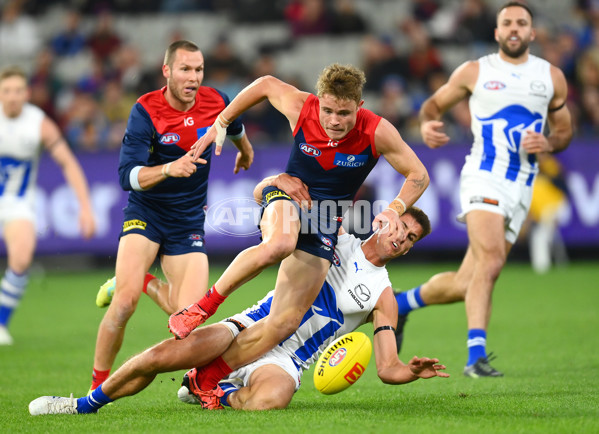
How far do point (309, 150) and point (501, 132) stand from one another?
2275 mm

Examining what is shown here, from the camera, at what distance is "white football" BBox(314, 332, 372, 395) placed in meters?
5.47

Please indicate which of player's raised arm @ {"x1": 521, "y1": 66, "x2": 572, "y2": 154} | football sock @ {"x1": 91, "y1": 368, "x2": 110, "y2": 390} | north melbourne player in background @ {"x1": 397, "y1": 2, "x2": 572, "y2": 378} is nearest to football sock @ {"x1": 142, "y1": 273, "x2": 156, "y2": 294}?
football sock @ {"x1": 91, "y1": 368, "x2": 110, "y2": 390}

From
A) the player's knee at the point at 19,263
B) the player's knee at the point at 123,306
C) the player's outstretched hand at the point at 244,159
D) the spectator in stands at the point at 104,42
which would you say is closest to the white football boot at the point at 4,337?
the player's knee at the point at 19,263

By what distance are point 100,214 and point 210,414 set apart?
9.91 metres

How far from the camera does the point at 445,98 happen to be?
761 centimetres

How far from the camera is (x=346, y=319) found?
606 cm

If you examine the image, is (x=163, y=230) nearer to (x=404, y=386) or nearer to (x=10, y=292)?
(x=404, y=386)

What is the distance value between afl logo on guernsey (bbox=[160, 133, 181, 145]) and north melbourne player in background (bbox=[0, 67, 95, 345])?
2.88m

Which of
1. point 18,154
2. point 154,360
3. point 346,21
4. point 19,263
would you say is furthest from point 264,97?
point 346,21

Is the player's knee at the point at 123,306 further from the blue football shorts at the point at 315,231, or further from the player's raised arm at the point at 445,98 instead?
the player's raised arm at the point at 445,98

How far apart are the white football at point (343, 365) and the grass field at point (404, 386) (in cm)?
17

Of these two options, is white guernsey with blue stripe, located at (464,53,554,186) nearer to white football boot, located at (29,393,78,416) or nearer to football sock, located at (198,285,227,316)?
football sock, located at (198,285,227,316)

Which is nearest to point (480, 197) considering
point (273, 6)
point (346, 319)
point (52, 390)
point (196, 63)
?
point (346, 319)

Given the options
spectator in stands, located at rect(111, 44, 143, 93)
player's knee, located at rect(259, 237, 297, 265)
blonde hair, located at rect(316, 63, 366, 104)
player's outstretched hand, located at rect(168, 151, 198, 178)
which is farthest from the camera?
spectator in stands, located at rect(111, 44, 143, 93)
